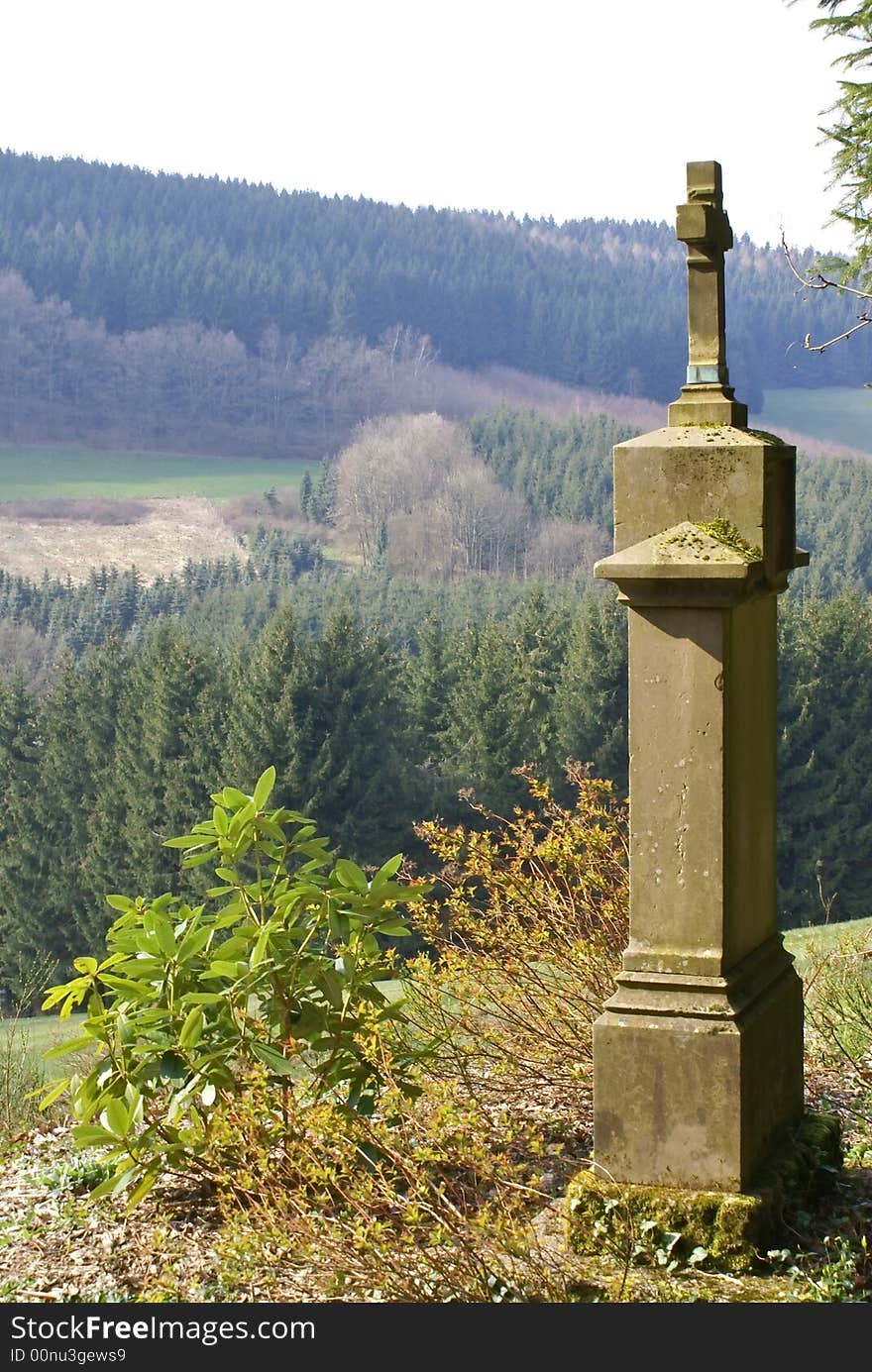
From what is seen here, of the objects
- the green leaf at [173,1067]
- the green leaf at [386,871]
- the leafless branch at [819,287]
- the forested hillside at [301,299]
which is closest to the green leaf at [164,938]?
the green leaf at [173,1067]

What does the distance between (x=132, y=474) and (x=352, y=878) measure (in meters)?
112

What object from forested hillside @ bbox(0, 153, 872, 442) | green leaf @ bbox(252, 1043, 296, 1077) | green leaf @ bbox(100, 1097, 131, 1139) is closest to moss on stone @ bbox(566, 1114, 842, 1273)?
green leaf @ bbox(252, 1043, 296, 1077)

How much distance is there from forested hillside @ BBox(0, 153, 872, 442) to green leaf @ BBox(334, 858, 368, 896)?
114855mm

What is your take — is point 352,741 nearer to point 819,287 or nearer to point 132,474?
point 819,287

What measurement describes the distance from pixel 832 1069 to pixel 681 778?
2.31 metres

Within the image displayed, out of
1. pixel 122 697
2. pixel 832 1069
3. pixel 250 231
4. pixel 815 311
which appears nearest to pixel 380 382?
pixel 250 231

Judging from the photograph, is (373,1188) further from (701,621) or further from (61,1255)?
(701,621)

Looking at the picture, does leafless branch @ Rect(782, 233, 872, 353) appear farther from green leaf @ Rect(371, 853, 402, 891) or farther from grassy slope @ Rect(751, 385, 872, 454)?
grassy slope @ Rect(751, 385, 872, 454)

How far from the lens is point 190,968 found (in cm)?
453

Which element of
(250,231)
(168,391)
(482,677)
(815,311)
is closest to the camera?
(482,677)

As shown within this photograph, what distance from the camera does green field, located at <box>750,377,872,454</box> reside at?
4385 inches

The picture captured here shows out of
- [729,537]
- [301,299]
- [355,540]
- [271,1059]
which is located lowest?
[271,1059]

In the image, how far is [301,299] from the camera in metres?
122

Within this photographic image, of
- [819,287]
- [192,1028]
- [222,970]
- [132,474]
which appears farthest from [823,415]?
[192,1028]
